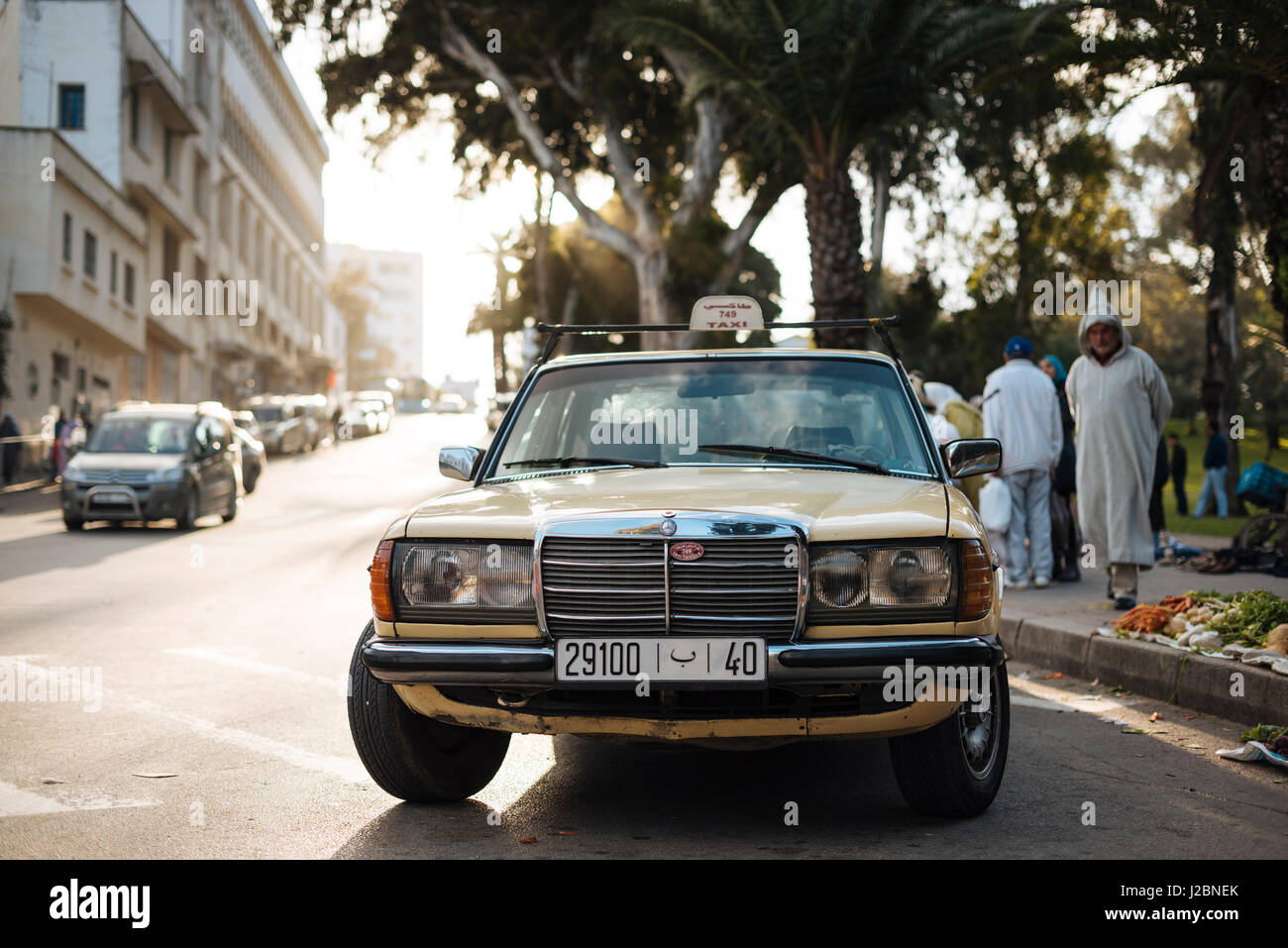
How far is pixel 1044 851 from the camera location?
14.1ft

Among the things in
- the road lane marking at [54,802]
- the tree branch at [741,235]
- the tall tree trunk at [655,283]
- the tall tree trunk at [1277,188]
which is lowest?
the road lane marking at [54,802]

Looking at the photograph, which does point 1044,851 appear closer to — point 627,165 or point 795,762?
point 795,762

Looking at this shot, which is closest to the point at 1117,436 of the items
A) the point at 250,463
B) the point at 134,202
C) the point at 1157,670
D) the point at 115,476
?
the point at 1157,670

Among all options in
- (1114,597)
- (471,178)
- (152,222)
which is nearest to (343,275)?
(152,222)

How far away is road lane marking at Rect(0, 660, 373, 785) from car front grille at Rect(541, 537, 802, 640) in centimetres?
145

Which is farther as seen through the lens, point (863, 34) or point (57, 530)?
point (57, 530)

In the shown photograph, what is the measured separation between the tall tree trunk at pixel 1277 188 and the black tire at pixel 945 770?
18.9ft

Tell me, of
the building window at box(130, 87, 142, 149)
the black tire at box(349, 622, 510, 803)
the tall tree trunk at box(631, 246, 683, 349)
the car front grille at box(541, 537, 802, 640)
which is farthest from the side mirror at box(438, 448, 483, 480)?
the building window at box(130, 87, 142, 149)

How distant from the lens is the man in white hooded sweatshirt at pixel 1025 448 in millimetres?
11086

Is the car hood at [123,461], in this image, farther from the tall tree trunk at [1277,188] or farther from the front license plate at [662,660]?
the front license plate at [662,660]

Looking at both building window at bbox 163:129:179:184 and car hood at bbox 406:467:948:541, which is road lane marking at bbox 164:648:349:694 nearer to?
car hood at bbox 406:467:948:541

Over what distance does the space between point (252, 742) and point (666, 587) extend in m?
2.62

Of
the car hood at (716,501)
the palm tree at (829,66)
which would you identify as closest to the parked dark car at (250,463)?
the palm tree at (829,66)
